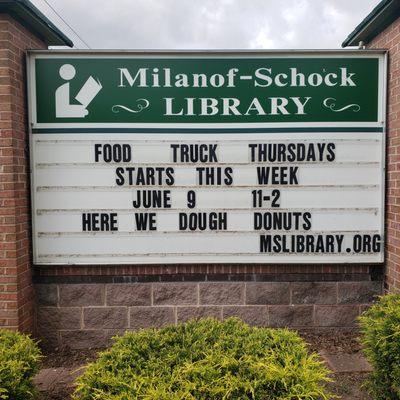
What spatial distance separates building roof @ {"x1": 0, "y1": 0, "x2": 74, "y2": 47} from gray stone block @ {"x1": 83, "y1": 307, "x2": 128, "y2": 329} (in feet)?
11.6

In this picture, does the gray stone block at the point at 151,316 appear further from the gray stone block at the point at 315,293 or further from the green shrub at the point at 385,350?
the green shrub at the point at 385,350

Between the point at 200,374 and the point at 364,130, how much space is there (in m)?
3.75

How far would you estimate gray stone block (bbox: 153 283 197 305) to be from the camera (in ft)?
16.5

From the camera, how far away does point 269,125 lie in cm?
490

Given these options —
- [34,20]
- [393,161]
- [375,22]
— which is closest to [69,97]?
[34,20]

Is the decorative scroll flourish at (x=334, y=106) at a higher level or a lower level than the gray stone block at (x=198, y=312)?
higher

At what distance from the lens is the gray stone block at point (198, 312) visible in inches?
199

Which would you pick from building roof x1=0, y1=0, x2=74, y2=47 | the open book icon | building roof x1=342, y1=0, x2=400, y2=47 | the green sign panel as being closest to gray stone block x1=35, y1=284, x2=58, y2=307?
the green sign panel

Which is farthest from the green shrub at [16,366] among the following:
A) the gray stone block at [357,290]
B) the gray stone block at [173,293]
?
the gray stone block at [357,290]

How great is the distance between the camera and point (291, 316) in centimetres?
510

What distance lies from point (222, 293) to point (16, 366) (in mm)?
2662

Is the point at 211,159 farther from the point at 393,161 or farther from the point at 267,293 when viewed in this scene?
the point at 393,161

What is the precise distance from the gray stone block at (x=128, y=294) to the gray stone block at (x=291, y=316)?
5.23ft

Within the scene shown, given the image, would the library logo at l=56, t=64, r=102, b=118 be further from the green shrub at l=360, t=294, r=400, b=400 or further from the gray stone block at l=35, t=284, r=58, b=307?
the green shrub at l=360, t=294, r=400, b=400
